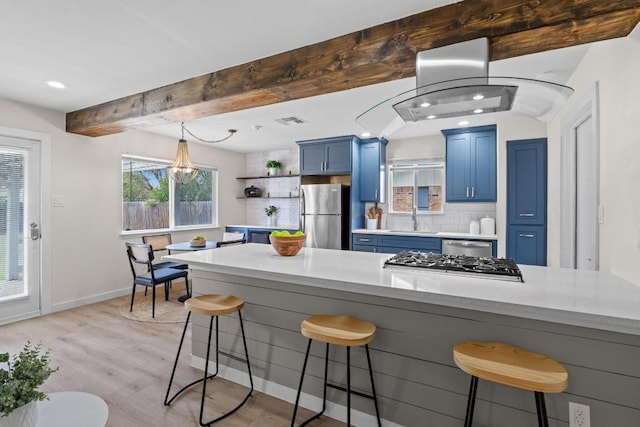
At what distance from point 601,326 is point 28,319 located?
5057 millimetres

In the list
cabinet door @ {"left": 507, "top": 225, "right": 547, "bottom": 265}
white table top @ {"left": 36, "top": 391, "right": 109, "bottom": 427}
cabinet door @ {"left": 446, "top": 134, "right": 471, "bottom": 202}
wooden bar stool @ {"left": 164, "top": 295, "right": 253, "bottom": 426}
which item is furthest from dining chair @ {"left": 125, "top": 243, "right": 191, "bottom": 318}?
cabinet door @ {"left": 507, "top": 225, "right": 547, "bottom": 265}

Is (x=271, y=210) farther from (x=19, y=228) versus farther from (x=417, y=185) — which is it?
(x=19, y=228)

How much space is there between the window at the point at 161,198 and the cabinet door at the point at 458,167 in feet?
13.7

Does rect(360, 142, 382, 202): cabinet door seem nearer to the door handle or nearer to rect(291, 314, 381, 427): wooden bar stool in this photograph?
rect(291, 314, 381, 427): wooden bar stool

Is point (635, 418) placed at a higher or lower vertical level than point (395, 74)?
lower

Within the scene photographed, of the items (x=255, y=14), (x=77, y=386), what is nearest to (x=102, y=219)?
(x=77, y=386)

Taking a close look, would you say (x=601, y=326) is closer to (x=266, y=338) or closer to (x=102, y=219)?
(x=266, y=338)

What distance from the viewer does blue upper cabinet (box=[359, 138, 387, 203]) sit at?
5.20 meters

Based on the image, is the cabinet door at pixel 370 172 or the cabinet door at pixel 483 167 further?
the cabinet door at pixel 370 172

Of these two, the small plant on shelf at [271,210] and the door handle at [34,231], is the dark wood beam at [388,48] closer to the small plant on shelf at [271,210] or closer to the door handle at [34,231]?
the door handle at [34,231]

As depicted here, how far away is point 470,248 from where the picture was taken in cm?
423

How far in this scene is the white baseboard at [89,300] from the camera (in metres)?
3.92

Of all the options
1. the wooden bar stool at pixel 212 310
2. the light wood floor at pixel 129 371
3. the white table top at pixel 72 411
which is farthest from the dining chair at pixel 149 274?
the white table top at pixel 72 411

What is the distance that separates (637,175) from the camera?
1.68 metres
